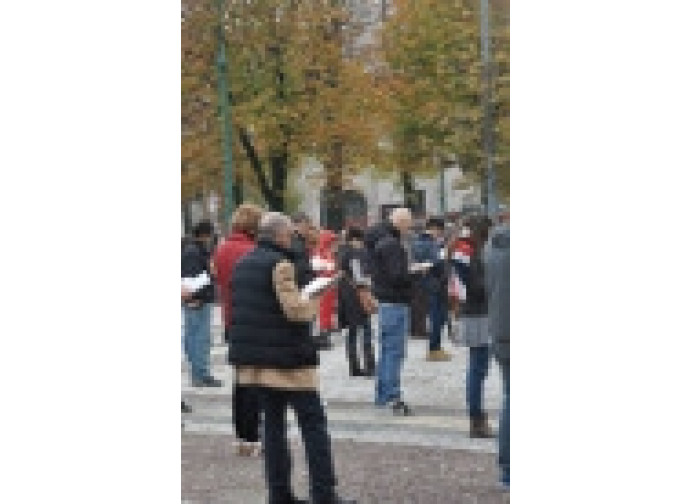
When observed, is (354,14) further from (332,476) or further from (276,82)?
(332,476)

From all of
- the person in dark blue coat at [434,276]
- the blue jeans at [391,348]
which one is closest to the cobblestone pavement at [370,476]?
the blue jeans at [391,348]

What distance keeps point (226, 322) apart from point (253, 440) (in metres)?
0.53

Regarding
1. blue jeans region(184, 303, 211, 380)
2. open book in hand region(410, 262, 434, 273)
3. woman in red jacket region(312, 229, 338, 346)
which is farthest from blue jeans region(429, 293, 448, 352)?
blue jeans region(184, 303, 211, 380)

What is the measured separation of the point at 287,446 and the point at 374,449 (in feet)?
4.05

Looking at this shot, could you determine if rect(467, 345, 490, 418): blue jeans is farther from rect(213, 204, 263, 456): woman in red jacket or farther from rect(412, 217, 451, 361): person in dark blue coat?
rect(412, 217, 451, 361): person in dark blue coat

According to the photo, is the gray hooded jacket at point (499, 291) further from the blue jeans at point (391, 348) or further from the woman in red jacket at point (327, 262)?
the woman in red jacket at point (327, 262)

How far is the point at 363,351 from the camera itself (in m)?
10.4

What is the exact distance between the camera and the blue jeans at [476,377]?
7234 millimetres

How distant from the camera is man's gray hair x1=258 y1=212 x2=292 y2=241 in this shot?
5879 millimetres

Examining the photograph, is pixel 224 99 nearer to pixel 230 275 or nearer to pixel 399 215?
pixel 230 275

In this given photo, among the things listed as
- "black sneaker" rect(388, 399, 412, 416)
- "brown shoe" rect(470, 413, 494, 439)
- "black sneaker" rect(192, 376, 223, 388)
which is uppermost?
"black sneaker" rect(192, 376, 223, 388)
